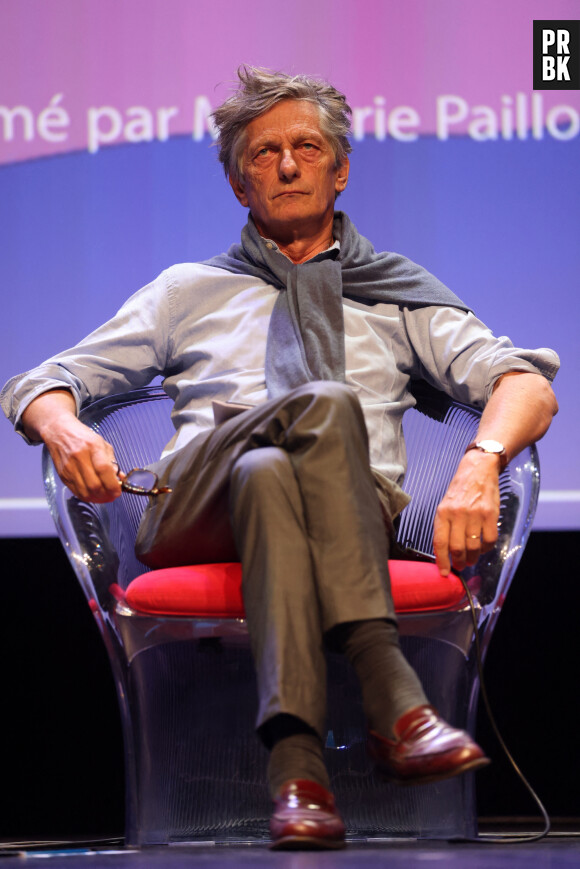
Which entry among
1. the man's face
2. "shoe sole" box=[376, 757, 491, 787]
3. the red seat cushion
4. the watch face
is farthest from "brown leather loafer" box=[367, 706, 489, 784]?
the man's face

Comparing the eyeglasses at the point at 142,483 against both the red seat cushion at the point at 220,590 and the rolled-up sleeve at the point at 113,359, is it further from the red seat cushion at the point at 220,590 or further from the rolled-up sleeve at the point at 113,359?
the rolled-up sleeve at the point at 113,359

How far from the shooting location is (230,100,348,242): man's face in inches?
72.6

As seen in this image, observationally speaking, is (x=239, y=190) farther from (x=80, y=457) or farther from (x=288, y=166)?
(x=80, y=457)

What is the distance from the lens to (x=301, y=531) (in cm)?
123

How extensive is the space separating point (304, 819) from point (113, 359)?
3.06ft

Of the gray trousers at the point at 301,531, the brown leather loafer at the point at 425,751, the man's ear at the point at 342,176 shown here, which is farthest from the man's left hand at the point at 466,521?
the man's ear at the point at 342,176

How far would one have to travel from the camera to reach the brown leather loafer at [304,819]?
1025 mm

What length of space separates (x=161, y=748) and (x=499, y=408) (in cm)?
70

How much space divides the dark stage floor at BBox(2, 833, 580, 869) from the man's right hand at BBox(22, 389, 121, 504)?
0.46 m

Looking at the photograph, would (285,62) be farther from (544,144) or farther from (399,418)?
(399,418)

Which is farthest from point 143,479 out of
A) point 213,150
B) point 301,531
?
point 213,150

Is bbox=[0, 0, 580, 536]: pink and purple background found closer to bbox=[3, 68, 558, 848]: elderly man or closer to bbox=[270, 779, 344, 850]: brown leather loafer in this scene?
bbox=[3, 68, 558, 848]: elderly man

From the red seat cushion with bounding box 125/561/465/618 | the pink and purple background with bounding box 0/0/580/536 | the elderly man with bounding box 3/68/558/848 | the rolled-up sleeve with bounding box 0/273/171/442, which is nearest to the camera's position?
the elderly man with bounding box 3/68/558/848

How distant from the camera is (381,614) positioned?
1.18m
